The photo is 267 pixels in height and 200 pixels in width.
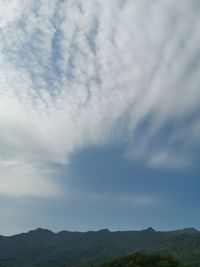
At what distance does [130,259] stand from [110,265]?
9714 millimetres

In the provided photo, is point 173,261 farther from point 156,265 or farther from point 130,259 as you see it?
point 130,259

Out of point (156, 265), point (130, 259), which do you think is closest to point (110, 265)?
point (130, 259)

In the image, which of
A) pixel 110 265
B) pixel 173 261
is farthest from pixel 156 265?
pixel 110 265

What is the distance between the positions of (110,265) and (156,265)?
2069 cm

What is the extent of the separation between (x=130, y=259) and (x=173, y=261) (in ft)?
63.6

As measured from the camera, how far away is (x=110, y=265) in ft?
521

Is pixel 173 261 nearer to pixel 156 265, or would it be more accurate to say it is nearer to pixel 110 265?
pixel 156 265

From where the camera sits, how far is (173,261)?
155 metres

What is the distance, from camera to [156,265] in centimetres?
15262

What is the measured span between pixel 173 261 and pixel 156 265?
8.21 meters

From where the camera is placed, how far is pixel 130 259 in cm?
16138

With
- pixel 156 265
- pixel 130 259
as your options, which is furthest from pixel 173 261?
pixel 130 259

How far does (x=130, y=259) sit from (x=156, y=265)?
44.7ft
